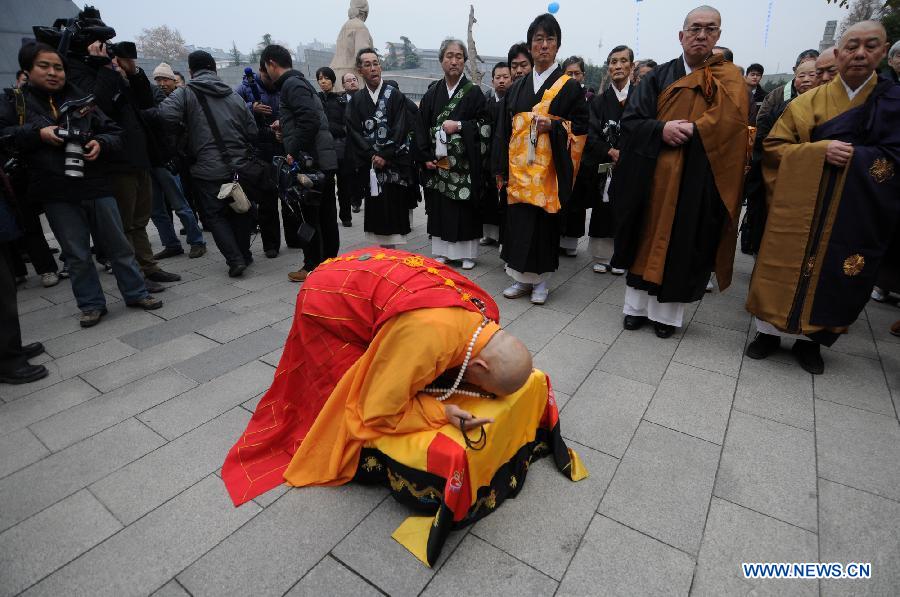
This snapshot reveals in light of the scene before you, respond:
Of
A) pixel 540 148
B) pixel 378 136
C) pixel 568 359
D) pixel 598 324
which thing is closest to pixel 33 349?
pixel 378 136

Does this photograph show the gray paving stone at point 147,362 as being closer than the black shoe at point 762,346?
Yes

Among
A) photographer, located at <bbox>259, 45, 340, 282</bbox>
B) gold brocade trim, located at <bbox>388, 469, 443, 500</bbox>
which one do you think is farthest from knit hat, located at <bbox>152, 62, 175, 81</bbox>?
gold brocade trim, located at <bbox>388, 469, 443, 500</bbox>

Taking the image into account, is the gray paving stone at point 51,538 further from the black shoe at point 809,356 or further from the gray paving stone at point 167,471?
the black shoe at point 809,356

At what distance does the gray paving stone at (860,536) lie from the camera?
1638 millimetres

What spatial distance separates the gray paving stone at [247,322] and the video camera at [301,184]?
762 mm

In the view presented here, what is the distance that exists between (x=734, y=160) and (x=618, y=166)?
69 cm

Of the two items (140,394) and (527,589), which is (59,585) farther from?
(527,589)

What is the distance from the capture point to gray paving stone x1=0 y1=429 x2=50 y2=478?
7.20ft

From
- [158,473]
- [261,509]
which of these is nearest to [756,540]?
[261,509]

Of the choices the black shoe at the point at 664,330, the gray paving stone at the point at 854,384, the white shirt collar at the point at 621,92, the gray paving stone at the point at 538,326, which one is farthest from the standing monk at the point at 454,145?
the gray paving stone at the point at 854,384

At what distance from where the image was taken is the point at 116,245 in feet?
12.0

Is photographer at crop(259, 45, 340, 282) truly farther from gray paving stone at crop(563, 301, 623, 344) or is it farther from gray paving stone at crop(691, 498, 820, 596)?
gray paving stone at crop(691, 498, 820, 596)

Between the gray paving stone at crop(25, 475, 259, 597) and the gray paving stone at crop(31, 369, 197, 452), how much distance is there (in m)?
0.85

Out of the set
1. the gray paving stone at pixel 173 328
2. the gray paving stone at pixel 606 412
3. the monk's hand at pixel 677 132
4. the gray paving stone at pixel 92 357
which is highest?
the monk's hand at pixel 677 132
